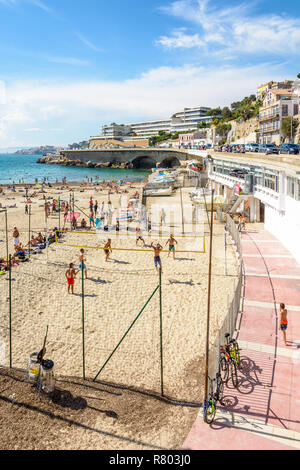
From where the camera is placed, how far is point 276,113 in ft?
159

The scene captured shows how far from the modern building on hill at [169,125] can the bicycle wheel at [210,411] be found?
13472 centimetres

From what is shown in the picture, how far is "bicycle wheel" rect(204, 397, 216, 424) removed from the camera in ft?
19.6

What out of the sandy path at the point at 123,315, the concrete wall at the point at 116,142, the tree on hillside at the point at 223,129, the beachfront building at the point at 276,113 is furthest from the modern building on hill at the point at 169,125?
the sandy path at the point at 123,315

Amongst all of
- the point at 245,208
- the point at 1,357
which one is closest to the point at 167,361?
the point at 1,357

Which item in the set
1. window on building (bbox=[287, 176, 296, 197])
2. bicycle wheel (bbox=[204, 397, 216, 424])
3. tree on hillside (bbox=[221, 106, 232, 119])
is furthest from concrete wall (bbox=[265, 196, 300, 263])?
tree on hillside (bbox=[221, 106, 232, 119])

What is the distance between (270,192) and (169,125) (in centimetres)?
14774

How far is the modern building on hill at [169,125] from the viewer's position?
466 feet

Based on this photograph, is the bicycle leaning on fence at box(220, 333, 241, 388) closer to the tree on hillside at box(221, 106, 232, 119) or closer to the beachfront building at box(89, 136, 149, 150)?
the tree on hillside at box(221, 106, 232, 119)

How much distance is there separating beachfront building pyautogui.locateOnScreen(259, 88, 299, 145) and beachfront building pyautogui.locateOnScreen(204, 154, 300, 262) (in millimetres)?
24670

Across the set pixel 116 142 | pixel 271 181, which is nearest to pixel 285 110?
pixel 271 181

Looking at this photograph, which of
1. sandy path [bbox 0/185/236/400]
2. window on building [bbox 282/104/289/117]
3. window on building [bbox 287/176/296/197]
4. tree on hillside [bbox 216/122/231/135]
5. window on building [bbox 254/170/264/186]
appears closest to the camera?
sandy path [bbox 0/185/236/400]

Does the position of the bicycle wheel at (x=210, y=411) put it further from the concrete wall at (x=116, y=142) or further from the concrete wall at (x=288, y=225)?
the concrete wall at (x=116, y=142)

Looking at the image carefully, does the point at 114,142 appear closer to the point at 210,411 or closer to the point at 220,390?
the point at 220,390
